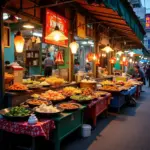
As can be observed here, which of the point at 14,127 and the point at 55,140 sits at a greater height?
the point at 14,127

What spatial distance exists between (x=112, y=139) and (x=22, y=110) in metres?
2.85

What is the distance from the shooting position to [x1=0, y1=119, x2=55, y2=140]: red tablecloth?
13.9 ft

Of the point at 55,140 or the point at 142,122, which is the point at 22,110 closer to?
the point at 55,140

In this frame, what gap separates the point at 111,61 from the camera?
48.1 ft

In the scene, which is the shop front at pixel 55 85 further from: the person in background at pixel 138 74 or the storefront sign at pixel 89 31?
the person in background at pixel 138 74

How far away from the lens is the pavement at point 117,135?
18.3 feet

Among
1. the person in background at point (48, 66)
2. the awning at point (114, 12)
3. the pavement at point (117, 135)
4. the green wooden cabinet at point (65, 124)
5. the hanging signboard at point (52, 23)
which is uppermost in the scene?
the awning at point (114, 12)

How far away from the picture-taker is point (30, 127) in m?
4.25

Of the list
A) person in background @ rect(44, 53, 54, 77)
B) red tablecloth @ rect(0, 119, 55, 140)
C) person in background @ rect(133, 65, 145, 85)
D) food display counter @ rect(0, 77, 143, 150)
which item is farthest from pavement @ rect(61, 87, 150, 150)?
person in background @ rect(133, 65, 145, 85)

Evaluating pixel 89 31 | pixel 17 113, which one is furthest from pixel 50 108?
pixel 89 31

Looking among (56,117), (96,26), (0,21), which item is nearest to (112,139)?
(56,117)

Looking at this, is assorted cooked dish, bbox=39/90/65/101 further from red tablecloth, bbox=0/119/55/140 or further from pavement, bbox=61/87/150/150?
red tablecloth, bbox=0/119/55/140

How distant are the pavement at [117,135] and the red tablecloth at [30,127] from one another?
122 cm

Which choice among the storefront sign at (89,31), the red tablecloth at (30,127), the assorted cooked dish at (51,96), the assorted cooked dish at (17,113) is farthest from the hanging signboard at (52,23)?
the red tablecloth at (30,127)
